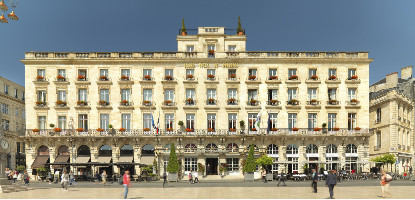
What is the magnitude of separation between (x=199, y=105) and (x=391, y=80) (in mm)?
33774

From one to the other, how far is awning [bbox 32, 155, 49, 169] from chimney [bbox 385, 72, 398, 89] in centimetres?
5367

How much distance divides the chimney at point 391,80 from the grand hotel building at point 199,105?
45.5 ft

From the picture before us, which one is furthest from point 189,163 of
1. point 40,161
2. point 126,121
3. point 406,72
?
point 406,72

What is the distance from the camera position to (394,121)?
171 ft

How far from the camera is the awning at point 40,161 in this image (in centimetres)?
4675

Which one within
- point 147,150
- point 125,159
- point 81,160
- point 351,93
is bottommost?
point 81,160

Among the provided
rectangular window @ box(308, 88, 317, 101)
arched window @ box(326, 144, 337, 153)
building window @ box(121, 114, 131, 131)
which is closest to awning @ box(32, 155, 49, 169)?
building window @ box(121, 114, 131, 131)

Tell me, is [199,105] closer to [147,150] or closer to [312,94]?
[147,150]

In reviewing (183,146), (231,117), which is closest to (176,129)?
(183,146)

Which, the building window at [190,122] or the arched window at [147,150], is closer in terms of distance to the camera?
the arched window at [147,150]

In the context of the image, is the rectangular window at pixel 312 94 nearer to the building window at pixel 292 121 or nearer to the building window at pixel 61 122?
the building window at pixel 292 121

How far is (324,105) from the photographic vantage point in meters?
48.2

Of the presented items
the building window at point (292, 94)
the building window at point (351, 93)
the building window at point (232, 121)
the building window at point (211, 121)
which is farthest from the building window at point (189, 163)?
the building window at point (351, 93)

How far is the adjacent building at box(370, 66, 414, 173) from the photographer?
52.2m
